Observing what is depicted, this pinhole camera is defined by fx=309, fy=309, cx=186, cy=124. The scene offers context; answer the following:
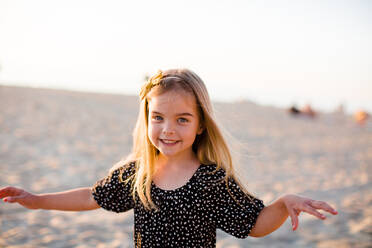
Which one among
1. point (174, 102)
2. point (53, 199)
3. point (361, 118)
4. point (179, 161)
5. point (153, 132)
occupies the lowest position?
point (361, 118)

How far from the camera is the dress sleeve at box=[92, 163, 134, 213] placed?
5.62 feet

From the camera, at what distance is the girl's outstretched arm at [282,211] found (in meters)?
1.28

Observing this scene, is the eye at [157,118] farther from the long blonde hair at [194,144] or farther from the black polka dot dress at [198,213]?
the black polka dot dress at [198,213]

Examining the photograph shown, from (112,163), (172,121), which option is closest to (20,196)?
(172,121)

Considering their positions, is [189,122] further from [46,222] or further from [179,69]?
[46,222]

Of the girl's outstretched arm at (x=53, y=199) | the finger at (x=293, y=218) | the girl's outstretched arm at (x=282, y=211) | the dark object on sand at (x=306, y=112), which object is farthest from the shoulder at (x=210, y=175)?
the dark object on sand at (x=306, y=112)

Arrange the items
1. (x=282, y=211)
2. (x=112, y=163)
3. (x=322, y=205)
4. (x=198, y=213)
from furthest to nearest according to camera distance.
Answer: (x=112, y=163) < (x=198, y=213) < (x=282, y=211) < (x=322, y=205)

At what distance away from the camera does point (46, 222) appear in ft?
11.9

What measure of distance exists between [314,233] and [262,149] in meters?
5.58

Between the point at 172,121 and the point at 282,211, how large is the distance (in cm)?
67

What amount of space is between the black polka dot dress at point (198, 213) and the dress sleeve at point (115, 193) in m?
0.17

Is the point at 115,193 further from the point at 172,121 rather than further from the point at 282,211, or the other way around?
the point at 282,211

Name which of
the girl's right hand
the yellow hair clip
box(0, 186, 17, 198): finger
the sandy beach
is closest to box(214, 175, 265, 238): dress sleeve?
the sandy beach

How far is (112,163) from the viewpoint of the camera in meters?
6.67
